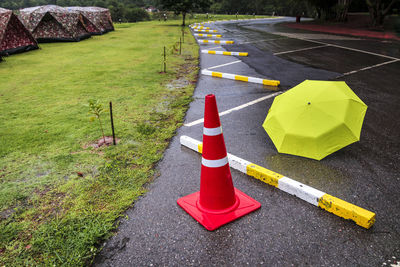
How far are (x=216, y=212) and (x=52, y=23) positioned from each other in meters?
19.1

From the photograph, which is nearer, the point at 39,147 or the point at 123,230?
the point at 123,230

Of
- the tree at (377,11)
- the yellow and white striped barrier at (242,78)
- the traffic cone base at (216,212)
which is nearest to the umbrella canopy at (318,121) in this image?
the traffic cone base at (216,212)

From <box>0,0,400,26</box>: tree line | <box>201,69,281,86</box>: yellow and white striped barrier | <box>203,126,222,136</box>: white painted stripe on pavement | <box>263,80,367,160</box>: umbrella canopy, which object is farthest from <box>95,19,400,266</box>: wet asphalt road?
<box>0,0,400,26</box>: tree line

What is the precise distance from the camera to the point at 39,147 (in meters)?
4.15

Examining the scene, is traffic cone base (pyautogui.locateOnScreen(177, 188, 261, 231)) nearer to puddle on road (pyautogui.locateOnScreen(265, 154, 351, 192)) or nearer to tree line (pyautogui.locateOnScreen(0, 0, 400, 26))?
puddle on road (pyautogui.locateOnScreen(265, 154, 351, 192))

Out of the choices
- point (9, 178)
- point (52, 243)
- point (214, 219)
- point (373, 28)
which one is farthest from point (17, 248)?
point (373, 28)

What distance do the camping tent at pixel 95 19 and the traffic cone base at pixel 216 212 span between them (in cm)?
2082

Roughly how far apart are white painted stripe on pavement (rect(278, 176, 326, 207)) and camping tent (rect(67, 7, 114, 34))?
2110cm

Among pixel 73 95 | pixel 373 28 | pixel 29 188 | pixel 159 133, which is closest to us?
pixel 29 188

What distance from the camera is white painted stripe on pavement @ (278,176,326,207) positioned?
2804 mm

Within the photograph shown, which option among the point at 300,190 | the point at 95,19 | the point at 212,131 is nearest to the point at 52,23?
the point at 95,19

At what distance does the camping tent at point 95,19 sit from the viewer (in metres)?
19.9

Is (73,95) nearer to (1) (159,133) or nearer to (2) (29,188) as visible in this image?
(1) (159,133)

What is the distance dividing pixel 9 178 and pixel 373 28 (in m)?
27.2
